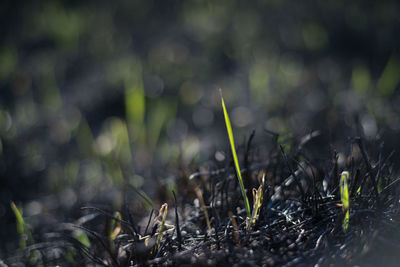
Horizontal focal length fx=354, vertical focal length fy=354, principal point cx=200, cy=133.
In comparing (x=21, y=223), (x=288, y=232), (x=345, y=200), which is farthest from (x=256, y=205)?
(x=21, y=223)

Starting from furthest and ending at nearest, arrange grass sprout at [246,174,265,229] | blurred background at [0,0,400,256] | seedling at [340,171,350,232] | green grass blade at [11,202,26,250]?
blurred background at [0,0,400,256]
green grass blade at [11,202,26,250]
grass sprout at [246,174,265,229]
seedling at [340,171,350,232]

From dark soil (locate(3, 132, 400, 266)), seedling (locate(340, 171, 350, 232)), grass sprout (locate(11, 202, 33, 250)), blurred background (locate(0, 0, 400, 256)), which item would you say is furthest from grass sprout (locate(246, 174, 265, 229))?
grass sprout (locate(11, 202, 33, 250))

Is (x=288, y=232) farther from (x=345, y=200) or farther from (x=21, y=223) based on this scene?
(x=21, y=223)

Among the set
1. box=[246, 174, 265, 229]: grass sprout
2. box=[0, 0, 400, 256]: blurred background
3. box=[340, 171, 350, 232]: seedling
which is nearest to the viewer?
box=[340, 171, 350, 232]: seedling

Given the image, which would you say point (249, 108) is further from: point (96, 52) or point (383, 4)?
point (96, 52)

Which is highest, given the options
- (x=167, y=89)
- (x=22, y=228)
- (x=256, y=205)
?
(x=167, y=89)

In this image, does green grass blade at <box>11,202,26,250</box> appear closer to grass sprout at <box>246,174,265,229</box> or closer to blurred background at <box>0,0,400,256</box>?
blurred background at <box>0,0,400,256</box>

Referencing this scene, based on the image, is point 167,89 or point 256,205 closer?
point 256,205

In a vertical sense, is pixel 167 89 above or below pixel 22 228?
above

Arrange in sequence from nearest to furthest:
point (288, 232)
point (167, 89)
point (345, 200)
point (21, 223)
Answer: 1. point (345, 200)
2. point (288, 232)
3. point (21, 223)
4. point (167, 89)
